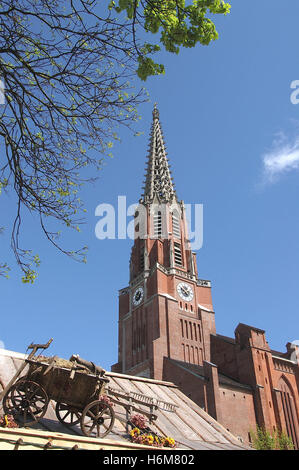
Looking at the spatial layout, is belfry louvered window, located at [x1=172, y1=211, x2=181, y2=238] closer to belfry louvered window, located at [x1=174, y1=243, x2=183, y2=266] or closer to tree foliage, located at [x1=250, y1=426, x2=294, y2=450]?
belfry louvered window, located at [x1=174, y1=243, x2=183, y2=266]

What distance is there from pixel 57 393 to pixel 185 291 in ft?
142

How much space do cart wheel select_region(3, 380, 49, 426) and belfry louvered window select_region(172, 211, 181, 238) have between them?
4973cm

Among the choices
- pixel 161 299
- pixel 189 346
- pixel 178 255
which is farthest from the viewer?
pixel 178 255

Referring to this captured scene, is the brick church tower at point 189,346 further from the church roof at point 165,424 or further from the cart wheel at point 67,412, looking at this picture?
the cart wheel at point 67,412

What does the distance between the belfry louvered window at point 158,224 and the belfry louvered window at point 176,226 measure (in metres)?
1.84

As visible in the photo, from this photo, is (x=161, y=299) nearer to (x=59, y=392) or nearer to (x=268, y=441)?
(x=268, y=441)

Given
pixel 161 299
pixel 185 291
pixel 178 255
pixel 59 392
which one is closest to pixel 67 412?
pixel 59 392

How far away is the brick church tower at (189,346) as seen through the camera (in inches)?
1542

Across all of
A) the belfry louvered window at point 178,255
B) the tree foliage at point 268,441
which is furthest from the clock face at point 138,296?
→ the tree foliage at point 268,441

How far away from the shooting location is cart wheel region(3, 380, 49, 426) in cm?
820

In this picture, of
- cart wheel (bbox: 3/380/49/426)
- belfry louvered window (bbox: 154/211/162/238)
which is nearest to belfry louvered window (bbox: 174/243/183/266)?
belfry louvered window (bbox: 154/211/162/238)

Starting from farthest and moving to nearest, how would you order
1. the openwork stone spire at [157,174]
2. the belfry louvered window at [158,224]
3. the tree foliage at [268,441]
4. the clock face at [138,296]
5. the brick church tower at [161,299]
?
1. the openwork stone spire at [157,174]
2. the belfry louvered window at [158,224]
3. the clock face at [138,296]
4. the brick church tower at [161,299]
5. the tree foliage at [268,441]

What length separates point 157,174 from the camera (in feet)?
230

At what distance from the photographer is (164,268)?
51844 millimetres
